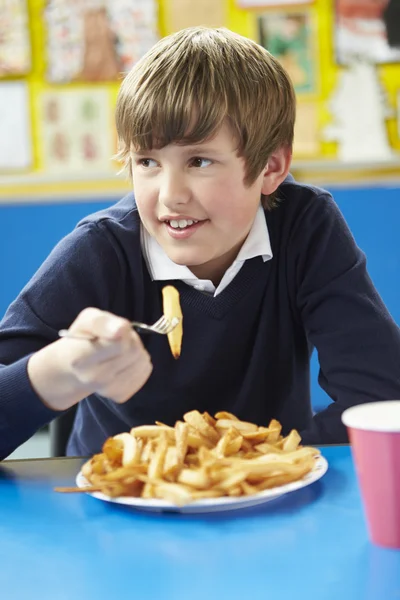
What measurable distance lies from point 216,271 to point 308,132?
5.98ft

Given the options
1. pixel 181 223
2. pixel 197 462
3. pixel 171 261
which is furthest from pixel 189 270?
pixel 197 462

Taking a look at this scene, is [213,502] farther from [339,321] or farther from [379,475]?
[339,321]

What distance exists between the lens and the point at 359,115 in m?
3.09

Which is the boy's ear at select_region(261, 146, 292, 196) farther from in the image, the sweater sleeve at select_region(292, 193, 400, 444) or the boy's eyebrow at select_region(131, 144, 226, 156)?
the boy's eyebrow at select_region(131, 144, 226, 156)

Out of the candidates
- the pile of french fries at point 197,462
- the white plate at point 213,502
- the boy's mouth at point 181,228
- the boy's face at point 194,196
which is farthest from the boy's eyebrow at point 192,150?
the white plate at point 213,502

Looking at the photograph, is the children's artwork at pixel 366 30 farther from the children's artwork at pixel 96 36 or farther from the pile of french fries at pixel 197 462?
the pile of french fries at pixel 197 462

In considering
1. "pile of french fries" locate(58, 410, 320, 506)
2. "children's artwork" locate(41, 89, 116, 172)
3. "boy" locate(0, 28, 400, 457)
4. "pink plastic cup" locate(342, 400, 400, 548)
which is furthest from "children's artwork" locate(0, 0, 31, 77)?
"pink plastic cup" locate(342, 400, 400, 548)

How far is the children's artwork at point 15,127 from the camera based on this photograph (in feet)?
10.6

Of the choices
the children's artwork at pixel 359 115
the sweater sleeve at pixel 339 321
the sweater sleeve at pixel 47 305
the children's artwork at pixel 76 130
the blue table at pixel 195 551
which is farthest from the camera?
the children's artwork at pixel 76 130

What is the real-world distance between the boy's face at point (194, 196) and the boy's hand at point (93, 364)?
0.31 m

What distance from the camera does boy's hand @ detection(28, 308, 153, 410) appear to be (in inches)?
32.6

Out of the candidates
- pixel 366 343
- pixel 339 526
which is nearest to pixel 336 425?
pixel 366 343

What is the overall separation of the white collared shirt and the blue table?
47cm

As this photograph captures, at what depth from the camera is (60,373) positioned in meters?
1.00
